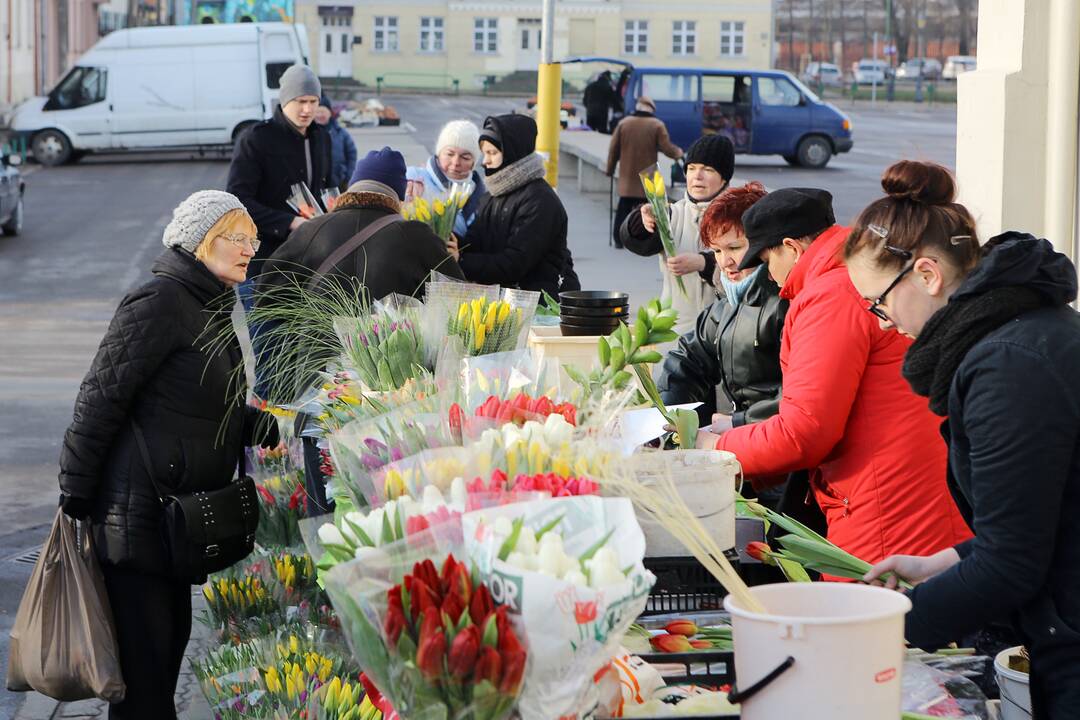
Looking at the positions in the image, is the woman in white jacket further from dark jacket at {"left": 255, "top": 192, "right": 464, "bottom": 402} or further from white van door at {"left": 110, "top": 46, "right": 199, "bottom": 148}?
white van door at {"left": 110, "top": 46, "right": 199, "bottom": 148}

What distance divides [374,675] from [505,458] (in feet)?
1.64

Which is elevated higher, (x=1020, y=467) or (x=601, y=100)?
(x=601, y=100)

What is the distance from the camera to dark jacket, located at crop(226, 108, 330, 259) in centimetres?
730

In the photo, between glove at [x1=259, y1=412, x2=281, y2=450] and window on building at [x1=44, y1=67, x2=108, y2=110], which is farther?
window on building at [x1=44, y1=67, x2=108, y2=110]

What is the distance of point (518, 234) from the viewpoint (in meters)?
6.32

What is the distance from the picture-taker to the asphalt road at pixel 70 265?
7996 mm

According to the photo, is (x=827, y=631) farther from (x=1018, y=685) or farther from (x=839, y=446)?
(x=839, y=446)

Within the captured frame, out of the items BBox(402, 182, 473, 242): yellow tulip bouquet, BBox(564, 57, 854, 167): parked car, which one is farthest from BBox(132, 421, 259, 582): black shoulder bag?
BBox(564, 57, 854, 167): parked car

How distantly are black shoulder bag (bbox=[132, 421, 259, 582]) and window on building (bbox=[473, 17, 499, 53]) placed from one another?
244 ft

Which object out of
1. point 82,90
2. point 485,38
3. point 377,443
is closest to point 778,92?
point 82,90

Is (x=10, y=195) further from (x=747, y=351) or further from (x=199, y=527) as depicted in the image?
(x=747, y=351)

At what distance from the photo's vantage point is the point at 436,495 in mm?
2287

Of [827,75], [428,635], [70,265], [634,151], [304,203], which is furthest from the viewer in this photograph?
[827,75]

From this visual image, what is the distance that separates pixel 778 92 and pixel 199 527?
26160 mm
